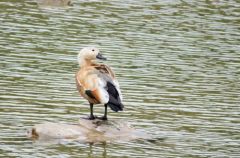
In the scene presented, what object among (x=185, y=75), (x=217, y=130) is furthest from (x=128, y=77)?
(x=217, y=130)

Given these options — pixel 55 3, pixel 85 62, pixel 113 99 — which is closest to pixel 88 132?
pixel 113 99

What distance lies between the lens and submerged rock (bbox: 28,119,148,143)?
46.0 feet

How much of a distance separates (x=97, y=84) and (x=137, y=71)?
5501mm

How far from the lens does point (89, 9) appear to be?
27.8 meters

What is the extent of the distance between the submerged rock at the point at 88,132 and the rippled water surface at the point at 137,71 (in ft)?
0.55

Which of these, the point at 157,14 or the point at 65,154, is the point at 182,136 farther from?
the point at 157,14

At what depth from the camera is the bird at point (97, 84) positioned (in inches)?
553

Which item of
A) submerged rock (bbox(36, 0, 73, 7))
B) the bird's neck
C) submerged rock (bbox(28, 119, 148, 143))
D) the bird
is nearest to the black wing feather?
the bird

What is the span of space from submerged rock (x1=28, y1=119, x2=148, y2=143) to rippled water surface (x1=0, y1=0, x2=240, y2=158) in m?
0.17

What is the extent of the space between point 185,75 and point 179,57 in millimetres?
1918

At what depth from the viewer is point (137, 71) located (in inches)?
777

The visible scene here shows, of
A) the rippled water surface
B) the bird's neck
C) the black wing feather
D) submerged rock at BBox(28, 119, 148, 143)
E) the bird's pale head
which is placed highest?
the bird's pale head

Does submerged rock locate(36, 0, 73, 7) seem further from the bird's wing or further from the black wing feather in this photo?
the black wing feather

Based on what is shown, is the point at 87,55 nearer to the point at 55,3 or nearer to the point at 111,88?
the point at 111,88
